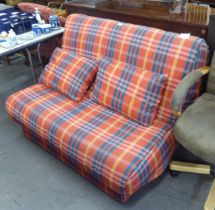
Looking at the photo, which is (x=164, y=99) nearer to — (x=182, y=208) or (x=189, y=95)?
(x=189, y=95)

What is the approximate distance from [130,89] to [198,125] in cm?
47

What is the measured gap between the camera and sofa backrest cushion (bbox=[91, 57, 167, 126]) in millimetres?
1555

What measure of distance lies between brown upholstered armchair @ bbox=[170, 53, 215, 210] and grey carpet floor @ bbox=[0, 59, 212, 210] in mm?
95

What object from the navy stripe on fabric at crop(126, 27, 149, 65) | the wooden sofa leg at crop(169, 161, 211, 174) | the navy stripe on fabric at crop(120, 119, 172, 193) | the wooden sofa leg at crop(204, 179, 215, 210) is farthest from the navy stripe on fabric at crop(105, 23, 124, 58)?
the wooden sofa leg at crop(204, 179, 215, 210)

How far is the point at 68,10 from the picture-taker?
2531 millimetres

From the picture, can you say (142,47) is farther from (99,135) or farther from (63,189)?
(63,189)

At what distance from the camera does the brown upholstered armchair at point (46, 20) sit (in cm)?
248

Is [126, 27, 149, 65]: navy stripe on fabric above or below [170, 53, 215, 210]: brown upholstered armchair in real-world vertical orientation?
above

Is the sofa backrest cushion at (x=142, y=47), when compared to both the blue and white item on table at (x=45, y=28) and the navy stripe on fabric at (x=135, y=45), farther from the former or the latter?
the blue and white item on table at (x=45, y=28)

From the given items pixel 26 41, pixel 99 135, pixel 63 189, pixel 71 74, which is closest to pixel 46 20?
pixel 26 41

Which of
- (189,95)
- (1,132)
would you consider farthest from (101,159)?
(1,132)

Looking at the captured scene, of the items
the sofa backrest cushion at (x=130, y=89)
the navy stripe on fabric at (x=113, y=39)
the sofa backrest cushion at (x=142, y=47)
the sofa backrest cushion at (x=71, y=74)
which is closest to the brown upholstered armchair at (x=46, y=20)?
the sofa backrest cushion at (x=142, y=47)

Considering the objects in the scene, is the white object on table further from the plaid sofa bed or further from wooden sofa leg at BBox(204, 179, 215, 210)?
wooden sofa leg at BBox(204, 179, 215, 210)

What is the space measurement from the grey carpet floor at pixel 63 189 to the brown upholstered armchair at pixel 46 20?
112cm
